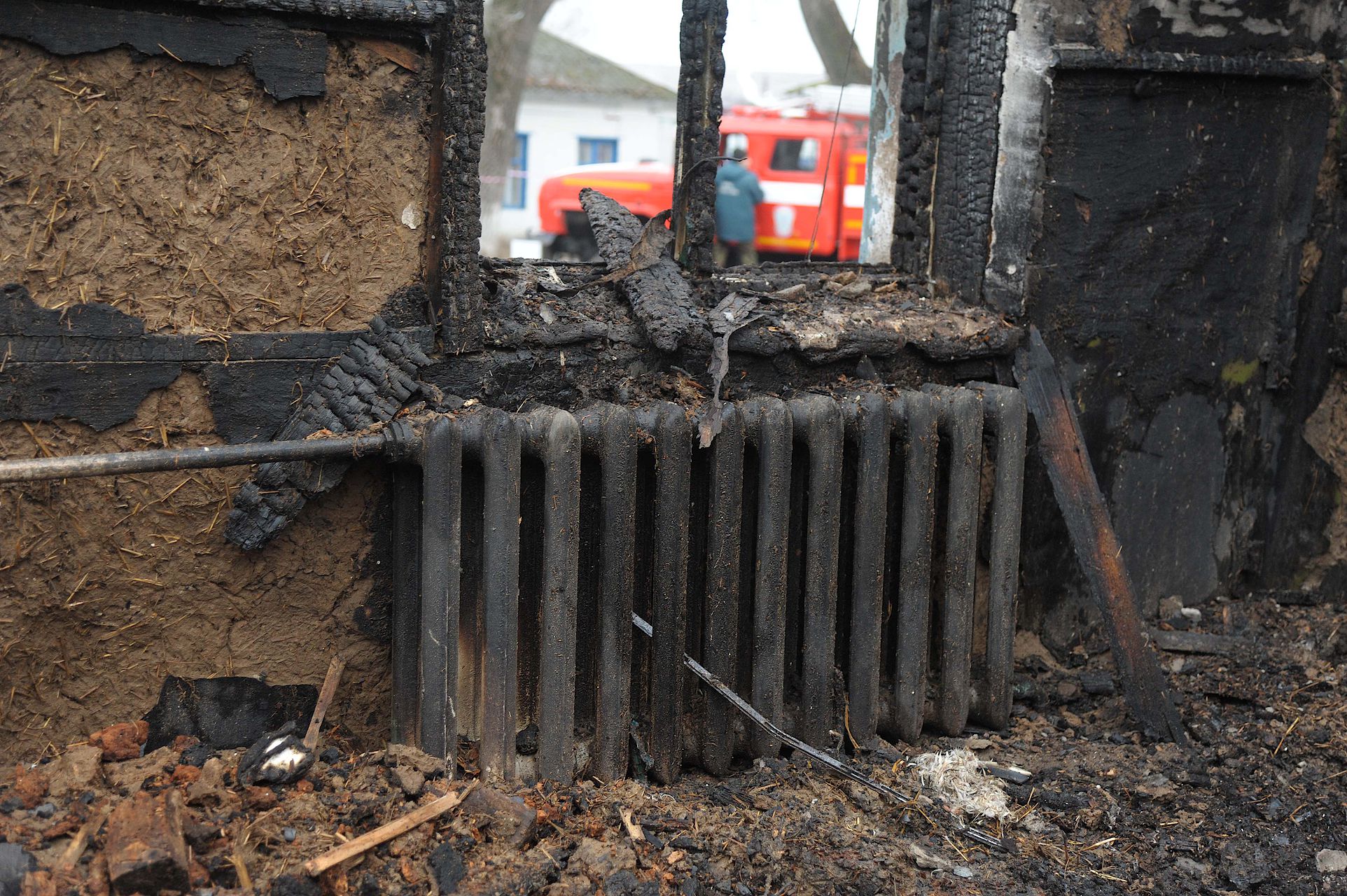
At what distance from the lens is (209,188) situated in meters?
2.35

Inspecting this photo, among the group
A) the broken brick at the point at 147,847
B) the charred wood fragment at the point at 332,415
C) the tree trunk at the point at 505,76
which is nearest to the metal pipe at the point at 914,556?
the charred wood fragment at the point at 332,415

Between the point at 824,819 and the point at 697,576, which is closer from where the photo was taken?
the point at 824,819

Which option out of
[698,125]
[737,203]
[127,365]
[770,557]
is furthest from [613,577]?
[737,203]

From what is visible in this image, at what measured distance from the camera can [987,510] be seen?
343cm

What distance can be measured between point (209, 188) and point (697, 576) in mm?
1410

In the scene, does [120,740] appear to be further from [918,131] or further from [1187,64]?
[1187,64]

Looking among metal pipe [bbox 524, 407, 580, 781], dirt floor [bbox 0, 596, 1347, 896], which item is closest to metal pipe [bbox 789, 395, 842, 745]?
dirt floor [bbox 0, 596, 1347, 896]

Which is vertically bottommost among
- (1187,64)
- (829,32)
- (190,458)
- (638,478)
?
(638,478)

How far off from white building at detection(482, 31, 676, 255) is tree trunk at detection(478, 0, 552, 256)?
733cm

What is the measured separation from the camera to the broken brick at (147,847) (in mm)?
1951

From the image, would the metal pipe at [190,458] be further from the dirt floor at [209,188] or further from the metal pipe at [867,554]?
the metal pipe at [867,554]

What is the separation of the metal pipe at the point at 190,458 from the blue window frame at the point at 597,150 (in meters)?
21.5

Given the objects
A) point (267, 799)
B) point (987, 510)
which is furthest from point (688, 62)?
point (267, 799)

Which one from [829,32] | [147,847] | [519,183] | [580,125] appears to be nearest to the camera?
[147,847]
